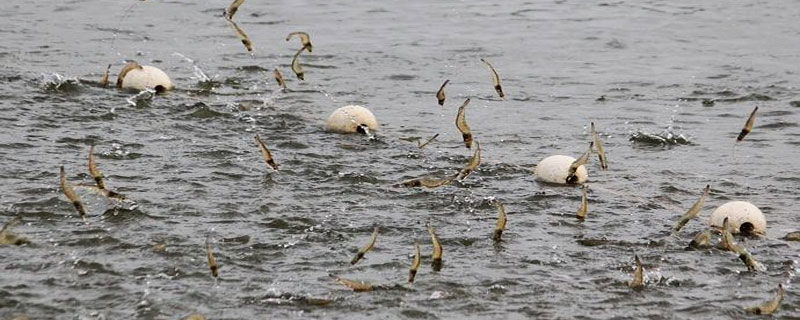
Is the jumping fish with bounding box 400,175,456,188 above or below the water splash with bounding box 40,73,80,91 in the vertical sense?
above

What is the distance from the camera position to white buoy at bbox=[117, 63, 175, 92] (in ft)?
36.0

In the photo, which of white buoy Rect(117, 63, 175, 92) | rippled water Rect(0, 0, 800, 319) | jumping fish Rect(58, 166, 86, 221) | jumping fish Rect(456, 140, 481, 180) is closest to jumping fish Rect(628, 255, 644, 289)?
rippled water Rect(0, 0, 800, 319)

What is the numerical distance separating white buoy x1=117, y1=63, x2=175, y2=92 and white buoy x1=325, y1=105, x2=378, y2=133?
5.83 feet

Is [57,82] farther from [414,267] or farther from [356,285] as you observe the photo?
[414,267]

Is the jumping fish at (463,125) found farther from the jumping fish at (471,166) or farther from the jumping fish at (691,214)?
the jumping fish at (691,214)

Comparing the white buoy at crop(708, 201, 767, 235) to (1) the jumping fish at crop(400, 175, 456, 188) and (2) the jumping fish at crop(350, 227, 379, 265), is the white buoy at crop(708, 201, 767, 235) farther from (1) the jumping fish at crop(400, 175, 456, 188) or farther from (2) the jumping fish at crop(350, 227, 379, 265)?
(2) the jumping fish at crop(350, 227, 379, 265)

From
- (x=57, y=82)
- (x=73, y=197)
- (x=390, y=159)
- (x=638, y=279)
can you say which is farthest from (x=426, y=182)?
(x=57, y=82)

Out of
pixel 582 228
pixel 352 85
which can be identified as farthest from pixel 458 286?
pixel 352 85

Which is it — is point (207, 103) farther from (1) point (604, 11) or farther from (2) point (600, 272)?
(1) point (604, 11)

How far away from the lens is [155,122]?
1003 centimetres

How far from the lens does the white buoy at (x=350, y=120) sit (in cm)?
1002

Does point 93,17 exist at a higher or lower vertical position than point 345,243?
lower

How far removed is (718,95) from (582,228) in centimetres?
480

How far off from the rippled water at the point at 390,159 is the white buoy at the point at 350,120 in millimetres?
149
